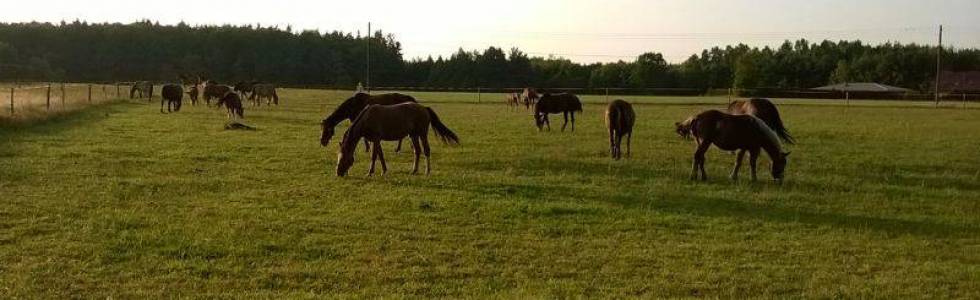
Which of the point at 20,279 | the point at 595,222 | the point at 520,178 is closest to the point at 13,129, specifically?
the point at 520,178

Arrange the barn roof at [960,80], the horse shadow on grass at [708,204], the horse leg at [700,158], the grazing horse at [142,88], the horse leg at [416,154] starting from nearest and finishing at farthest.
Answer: the horse shadow on grass at [708,204] < the horse leg at [700,158] < the horse leg at [416,154] < the grazing horse at [142,88] < the barn roof at [960,80]

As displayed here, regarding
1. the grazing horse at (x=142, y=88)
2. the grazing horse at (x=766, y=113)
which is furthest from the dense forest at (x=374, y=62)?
the grazing horse at (x=766, y=113)

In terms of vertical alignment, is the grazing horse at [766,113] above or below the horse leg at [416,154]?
above

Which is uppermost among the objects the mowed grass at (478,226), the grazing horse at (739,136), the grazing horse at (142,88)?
the grazing horse at (142,88)

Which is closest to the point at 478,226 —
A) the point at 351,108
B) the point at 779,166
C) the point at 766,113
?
the point at 779,166

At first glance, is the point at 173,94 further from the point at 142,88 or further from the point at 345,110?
the point at 345,110

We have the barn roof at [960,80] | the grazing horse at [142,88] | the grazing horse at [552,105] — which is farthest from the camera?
the barn roof at [960,80]

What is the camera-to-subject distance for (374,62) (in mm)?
118625

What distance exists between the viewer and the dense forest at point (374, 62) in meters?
96.8

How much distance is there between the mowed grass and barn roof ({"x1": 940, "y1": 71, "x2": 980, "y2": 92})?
8826cm

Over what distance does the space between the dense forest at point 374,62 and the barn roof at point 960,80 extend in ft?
10.2

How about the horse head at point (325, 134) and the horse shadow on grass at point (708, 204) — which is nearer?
the horse shadow on grass at point (708, 204)

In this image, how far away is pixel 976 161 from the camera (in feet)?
54.2

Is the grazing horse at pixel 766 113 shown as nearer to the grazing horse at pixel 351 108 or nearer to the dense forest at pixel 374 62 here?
the grazing horse at pixel 351 108
